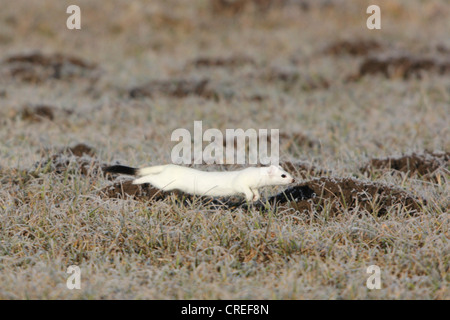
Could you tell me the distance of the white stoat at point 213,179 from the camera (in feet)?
11.1

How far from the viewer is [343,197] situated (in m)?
3.59

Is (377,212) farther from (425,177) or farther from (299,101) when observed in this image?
(299,101)

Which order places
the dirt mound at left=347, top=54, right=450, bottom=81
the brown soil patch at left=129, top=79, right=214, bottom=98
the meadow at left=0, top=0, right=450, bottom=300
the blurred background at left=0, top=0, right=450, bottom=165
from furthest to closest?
the dirt mound at left=347, top=54, right=450, bottom=81 → the brown soil patch at left=129, top=79, right=214, bottom=98 → the blurred background at left=0, top=0, right=450, bottom=165 → the meadow at left=0, top=0, right=450, bottom=300

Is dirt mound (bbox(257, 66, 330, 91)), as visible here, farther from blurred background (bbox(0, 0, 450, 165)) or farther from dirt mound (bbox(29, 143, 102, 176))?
dirt mound (bbox(29, 143, 102, 176))

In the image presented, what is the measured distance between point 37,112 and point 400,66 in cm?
530

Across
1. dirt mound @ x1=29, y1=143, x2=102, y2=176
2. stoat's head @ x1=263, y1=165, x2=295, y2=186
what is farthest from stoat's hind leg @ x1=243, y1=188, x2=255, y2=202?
dirt mound @ x1=29, y1=143, x2=102, y2=176

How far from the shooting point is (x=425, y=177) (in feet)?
14.8

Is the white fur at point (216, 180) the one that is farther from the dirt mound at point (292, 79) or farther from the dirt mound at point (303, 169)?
the dirt mound at point (292, 79)

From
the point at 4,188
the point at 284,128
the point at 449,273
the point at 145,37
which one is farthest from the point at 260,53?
the point at 449,273

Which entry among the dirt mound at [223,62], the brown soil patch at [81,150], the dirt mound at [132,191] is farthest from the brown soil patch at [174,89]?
the dirt mound at [132,191]

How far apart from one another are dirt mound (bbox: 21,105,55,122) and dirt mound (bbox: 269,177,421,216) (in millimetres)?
3783

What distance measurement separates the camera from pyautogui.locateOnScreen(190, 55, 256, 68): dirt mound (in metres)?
9.75

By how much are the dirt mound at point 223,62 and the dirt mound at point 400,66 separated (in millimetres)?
1803
